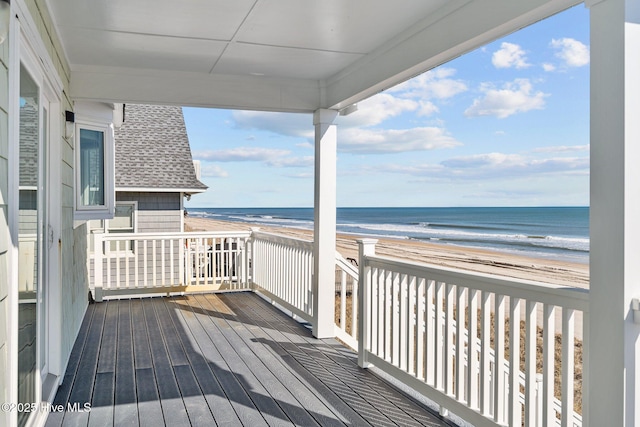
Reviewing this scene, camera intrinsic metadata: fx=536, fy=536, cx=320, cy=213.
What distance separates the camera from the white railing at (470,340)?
2459mm

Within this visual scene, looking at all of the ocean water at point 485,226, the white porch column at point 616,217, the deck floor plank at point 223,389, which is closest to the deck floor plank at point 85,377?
the deck floor plank at point 223,389

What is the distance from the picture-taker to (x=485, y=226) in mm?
30750

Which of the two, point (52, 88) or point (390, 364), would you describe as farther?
point (390, 364)

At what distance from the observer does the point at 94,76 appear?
4750 mm

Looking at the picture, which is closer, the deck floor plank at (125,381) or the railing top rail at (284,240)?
the deck floor plank at (125,381)

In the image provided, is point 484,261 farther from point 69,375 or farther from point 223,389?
point 69,375

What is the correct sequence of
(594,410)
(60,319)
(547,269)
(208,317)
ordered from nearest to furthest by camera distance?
(594,410)
(60,319)
(208,317)
(547,269)

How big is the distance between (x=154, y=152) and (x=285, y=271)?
6895mm

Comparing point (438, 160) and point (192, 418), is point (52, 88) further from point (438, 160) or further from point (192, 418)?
point (438, 160)

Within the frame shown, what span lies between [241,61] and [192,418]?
285 centimetres

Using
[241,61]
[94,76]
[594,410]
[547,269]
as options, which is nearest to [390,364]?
[594,410]

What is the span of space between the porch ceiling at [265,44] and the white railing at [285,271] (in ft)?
5.54

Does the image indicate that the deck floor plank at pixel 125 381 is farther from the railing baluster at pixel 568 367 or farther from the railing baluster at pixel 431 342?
the railing baluster at pixel 568 367

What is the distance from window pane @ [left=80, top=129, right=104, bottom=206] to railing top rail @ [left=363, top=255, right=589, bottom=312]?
329 centimetres
